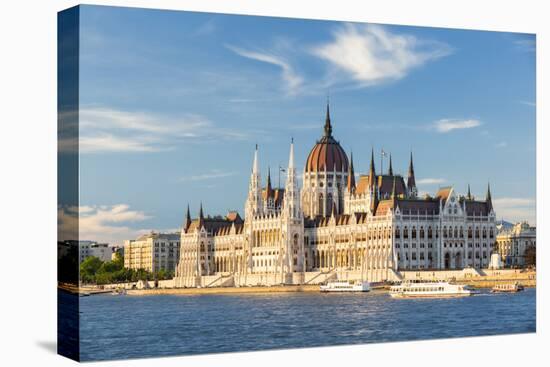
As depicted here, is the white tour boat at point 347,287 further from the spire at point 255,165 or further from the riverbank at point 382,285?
the spire at point 255,165

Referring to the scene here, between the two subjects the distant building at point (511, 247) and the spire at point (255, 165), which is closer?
the spire at point (255, 165)

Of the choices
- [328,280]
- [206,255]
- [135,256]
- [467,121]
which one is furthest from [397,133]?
[206,255]

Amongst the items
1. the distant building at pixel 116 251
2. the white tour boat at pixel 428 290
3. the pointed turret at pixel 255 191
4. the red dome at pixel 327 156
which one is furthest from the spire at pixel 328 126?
the white tour boat at pixel 428 290

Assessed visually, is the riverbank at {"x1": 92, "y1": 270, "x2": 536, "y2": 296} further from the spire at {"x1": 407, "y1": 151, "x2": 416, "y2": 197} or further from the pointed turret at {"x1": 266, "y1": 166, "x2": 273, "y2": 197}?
the pointed turret at {"x1": 266, "y1": 166, "x2": 273, "y2": 197}

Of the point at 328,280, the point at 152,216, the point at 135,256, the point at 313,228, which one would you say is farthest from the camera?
the point at 313,228

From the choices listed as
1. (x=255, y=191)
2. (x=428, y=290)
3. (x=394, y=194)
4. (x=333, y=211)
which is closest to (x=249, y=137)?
(x=255, y=191)

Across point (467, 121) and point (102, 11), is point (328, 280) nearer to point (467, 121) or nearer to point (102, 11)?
point (467, 121)
